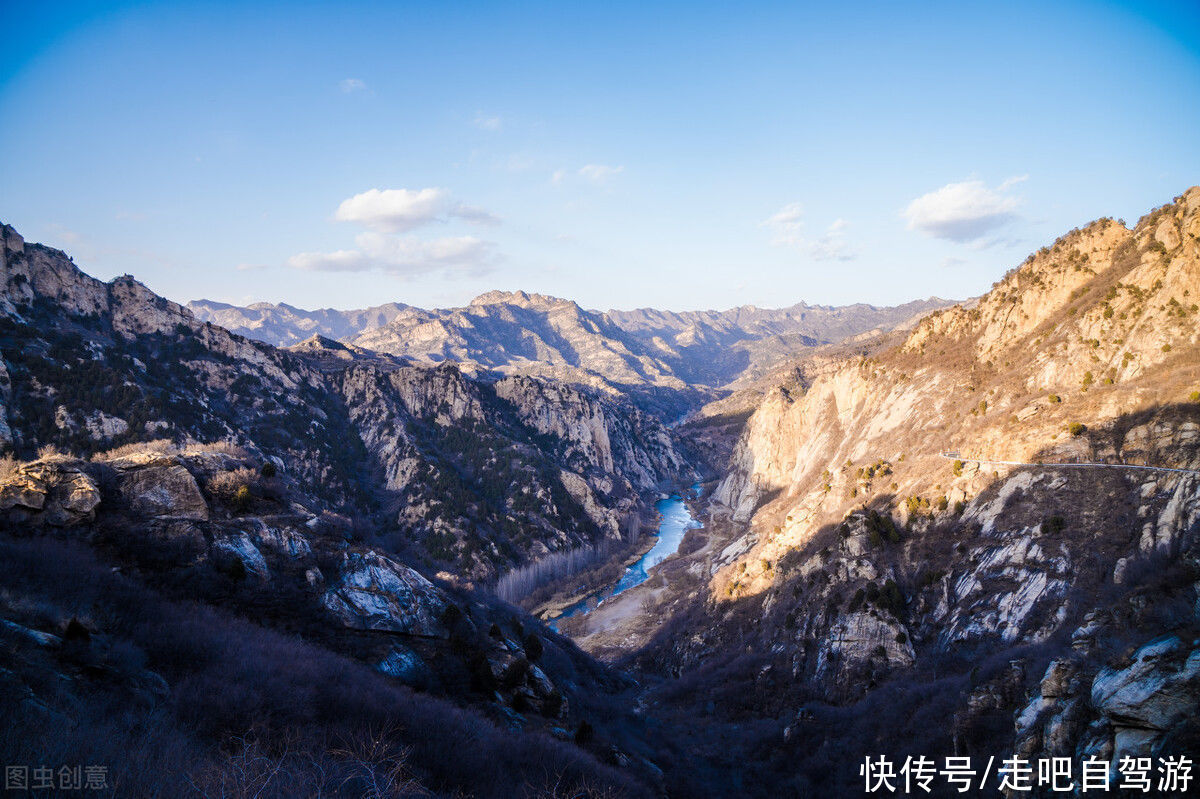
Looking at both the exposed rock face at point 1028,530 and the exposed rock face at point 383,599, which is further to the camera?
the exposed rock face at point 383,599

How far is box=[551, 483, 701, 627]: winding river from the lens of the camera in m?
83.4

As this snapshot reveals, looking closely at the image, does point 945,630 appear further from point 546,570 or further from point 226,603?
point 546,570

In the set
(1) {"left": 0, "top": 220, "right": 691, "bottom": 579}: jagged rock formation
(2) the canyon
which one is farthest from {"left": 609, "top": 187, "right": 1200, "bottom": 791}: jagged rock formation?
(1) {"left": 0, "top": 220, "right": 691, "bottom": 579}: jagged rock formation

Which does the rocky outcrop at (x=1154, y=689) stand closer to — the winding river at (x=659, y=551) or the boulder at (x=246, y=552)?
the boulder at (x=246, y=552)

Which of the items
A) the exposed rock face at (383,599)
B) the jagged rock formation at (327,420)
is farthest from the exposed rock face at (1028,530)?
the jagged rock formation at (327,420)

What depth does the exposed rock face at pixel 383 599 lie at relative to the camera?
24.3 m

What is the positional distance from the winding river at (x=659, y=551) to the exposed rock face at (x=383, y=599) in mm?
54001

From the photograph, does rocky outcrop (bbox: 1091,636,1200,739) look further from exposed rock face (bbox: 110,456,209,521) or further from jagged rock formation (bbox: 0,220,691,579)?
jagged rock formation (bbox: 0,220,691,579)

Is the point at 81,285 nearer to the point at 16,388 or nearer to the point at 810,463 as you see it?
the point at 16,388

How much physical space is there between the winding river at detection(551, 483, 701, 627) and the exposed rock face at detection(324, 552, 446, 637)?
54.0 m

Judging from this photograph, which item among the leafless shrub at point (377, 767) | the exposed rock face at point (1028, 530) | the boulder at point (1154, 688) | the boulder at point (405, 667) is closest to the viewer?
the boulder at point (1154, 688)

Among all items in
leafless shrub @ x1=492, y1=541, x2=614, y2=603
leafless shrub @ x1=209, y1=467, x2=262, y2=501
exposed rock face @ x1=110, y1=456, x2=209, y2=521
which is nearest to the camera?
exposed rock face @ x1=110, y1=456, x2=209, y2=521

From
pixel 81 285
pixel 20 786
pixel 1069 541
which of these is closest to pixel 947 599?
pixel 1069 541

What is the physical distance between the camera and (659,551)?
348ft
